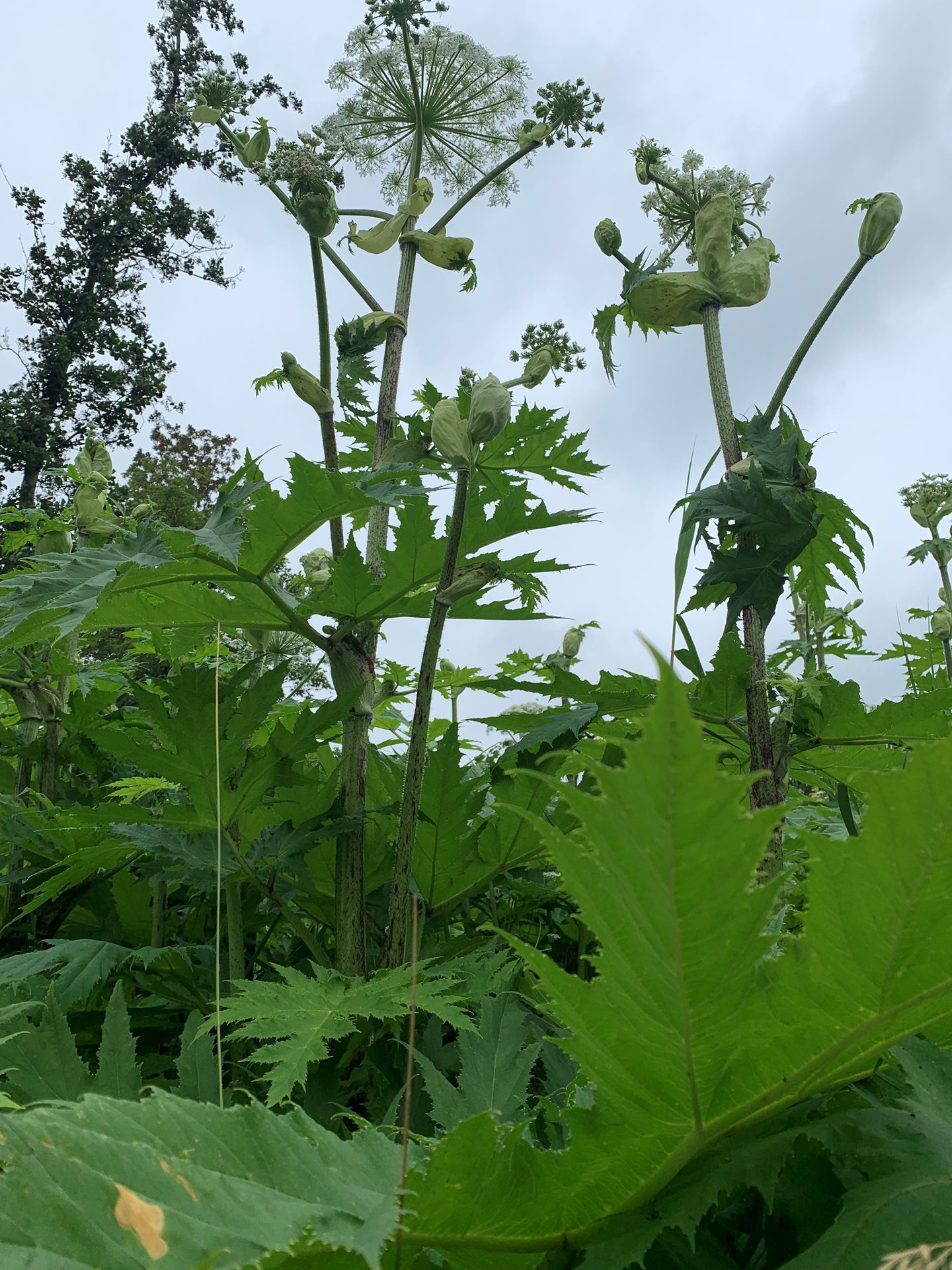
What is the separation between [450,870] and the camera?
1216mm

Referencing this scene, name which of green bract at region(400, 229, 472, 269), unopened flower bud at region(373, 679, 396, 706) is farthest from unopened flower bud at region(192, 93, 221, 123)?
unopened flower bud at region(373, 679, 396, 706)

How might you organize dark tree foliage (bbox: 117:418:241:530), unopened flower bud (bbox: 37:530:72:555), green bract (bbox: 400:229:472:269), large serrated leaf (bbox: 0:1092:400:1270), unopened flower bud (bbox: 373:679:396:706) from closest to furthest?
large serrated leaf (bbox: 0:1092:400:1270), unopened flower bud (bbox: 373:679:396:706), green bract (bbox: 400:229:472:269), unopened flower bud (bbox: 37:530:72:555), dark tree foliage (bbox: 117:418:241:530)

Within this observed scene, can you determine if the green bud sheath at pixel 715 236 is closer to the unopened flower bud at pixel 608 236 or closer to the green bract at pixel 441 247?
the unopened flower bud at pixel 608 236

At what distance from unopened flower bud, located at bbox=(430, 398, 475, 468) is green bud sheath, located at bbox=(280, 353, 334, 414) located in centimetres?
35

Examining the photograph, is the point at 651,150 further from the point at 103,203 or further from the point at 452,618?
the point at 103,203

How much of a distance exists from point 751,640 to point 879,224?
717mm

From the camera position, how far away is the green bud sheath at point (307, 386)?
147 centimetres

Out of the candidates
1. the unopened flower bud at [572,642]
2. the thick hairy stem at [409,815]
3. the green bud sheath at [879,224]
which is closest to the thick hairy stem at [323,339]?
the thick hairy stem at [409,815]

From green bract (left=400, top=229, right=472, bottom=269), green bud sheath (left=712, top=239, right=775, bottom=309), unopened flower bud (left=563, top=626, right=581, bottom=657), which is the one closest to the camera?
green bud sheath (left=712, top=239, right=775, bottom=309)

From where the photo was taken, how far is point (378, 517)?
4.96ft

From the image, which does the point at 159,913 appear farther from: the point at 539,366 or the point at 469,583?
the point at 539,366

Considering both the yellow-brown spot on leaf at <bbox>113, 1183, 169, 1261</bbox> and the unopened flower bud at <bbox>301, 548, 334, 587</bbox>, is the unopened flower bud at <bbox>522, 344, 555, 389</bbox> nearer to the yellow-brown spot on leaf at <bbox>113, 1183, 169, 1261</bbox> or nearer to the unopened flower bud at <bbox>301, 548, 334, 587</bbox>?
the unopened flower bud at <bbox>301, 548, 334, 587</bbox>

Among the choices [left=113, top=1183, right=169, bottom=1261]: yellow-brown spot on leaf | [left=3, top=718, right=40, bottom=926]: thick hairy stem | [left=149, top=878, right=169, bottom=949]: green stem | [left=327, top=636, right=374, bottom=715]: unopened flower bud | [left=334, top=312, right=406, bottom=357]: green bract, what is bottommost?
[left=113, top=1183, right=169, bottom=1261]: yellow-brown spot on leaf

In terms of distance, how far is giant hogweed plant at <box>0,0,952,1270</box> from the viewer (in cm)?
38
